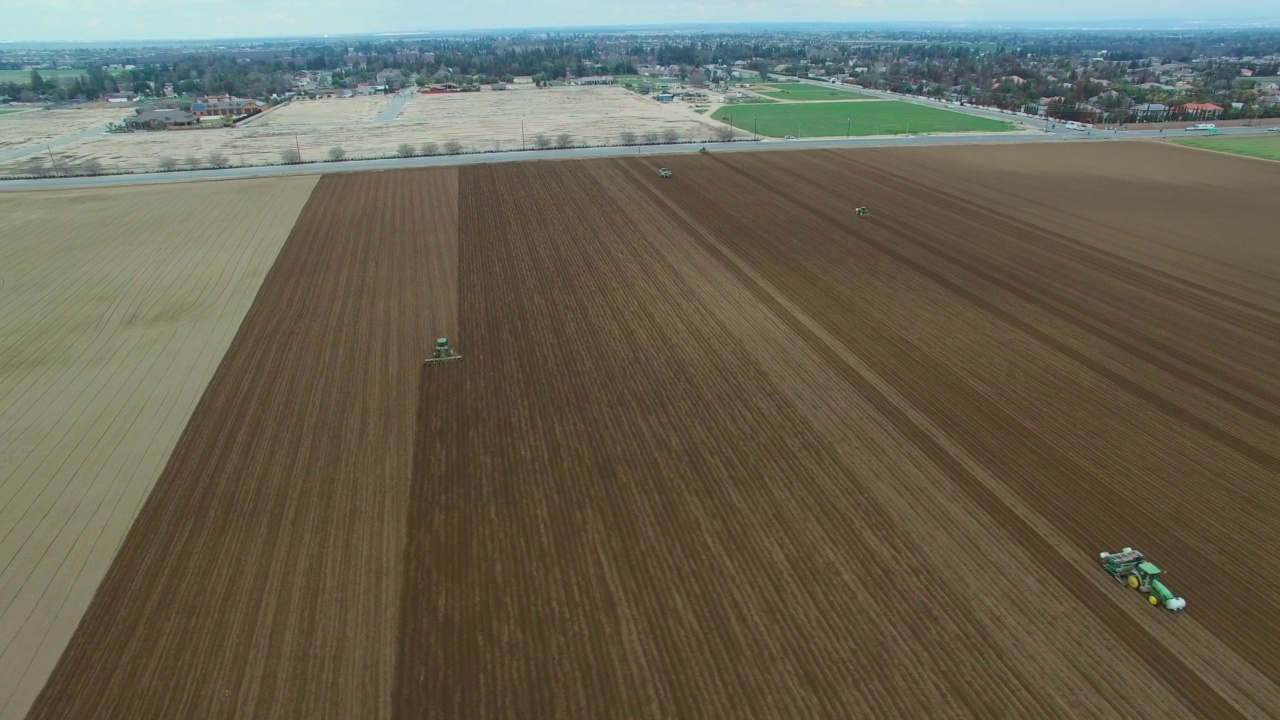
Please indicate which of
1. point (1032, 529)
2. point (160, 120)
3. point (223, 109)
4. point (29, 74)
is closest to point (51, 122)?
point (223, 109)

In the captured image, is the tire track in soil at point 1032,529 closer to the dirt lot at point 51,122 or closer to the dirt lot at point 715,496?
the dirt lot at point 715,496

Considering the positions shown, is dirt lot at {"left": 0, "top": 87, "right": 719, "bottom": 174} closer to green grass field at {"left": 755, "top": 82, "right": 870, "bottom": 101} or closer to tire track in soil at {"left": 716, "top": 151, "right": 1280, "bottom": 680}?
green grass field at {"left": 755, "top": 82, "right": 870, "bottom": 101}

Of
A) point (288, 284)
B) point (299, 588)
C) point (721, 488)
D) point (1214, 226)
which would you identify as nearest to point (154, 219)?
point (288, 284)

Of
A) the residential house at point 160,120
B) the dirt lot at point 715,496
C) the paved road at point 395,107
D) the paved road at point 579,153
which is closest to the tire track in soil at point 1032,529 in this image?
the dirt lot at point 715,496

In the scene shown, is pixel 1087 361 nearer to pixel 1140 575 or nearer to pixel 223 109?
pixel 1140 575

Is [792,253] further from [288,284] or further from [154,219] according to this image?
[154,219]
